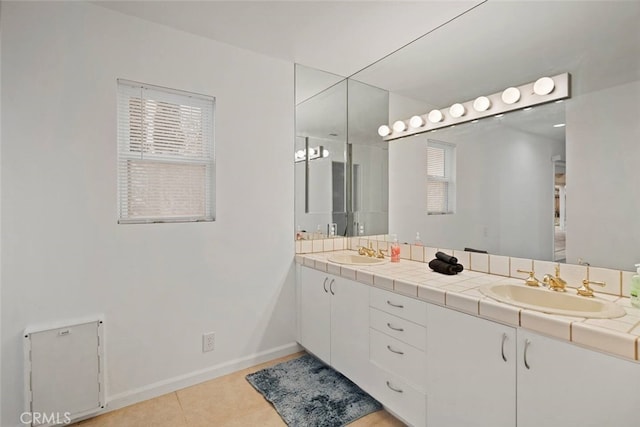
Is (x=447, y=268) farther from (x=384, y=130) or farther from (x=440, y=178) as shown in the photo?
(x=384, y=130)

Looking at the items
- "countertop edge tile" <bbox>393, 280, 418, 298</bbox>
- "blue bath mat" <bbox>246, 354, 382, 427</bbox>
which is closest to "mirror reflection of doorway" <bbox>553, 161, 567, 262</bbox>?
"countertop edge tile" <bbox>393, 280, 418, 298</bbox>

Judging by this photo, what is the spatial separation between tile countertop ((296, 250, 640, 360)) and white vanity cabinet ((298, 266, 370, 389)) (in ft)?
0.38

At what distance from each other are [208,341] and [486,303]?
1953 millimetres

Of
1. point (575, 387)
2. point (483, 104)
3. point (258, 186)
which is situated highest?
point (483, 104)

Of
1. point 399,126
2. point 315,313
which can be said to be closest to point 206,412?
point 315,313

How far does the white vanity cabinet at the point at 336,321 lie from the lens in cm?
206

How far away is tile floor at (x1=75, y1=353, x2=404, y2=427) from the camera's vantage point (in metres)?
1.90

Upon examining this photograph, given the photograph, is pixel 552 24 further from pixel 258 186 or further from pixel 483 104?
pixel 258 186

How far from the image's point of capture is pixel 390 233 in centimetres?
276

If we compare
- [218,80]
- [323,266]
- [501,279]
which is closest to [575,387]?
[501,279]

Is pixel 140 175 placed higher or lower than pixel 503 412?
higher

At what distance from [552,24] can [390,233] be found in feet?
5.66

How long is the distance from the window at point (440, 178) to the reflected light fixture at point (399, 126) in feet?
0.96

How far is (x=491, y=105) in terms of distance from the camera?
200 centimetres
